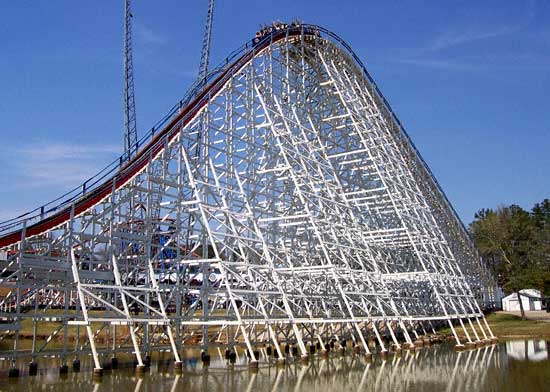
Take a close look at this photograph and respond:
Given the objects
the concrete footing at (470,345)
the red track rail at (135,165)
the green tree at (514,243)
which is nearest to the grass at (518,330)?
the concrete footing at (470,345)

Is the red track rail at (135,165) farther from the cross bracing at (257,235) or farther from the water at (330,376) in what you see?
the water at (330,376)

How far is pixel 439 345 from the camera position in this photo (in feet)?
88.1

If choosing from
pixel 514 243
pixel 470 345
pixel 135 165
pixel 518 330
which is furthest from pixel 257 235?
pixel 514 243

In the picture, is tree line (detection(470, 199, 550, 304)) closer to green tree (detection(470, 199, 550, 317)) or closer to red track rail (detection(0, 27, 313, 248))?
green tree (detection(470, 199, 550, 317))

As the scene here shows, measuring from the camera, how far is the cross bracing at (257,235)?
17.5m

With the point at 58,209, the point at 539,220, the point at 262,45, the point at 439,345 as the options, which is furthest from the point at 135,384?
the point at 539,220

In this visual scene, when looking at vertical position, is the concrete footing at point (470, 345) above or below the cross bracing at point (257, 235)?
below

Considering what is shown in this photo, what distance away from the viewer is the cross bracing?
1747 centimetres

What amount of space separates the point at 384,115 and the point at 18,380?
933 inches

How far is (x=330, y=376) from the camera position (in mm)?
15648

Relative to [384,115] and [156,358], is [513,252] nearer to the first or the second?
[384,115]

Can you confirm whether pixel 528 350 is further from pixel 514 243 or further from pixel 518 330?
pixel 514 243

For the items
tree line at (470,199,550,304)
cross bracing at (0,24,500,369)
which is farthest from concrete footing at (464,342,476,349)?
tree line at (470,199,550,304)

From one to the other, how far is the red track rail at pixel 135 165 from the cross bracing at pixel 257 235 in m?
0.05
